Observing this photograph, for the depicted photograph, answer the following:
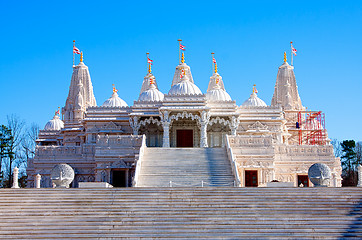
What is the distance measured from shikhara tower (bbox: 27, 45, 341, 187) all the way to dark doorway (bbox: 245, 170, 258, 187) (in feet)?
0.23

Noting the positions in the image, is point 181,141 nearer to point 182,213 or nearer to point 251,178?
point 251,178

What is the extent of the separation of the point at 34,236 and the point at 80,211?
243cm

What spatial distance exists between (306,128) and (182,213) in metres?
41.3

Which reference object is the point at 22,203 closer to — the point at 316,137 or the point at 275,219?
the point at 275,219

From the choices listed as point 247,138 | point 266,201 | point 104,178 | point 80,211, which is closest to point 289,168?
point 247,138

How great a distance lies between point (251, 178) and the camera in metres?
Result: 39.2

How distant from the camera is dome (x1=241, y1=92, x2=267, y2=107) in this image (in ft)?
176

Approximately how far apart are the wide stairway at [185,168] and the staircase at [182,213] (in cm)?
675

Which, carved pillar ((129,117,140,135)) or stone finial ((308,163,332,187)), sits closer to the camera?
stone finial ((308,163,332,187))

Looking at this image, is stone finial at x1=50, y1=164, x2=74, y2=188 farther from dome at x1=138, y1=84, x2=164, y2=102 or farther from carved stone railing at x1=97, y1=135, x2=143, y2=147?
dome at x1=138, y1=84, x2=164, y2=102

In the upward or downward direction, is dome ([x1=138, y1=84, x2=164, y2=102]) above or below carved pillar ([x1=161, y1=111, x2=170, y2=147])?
above

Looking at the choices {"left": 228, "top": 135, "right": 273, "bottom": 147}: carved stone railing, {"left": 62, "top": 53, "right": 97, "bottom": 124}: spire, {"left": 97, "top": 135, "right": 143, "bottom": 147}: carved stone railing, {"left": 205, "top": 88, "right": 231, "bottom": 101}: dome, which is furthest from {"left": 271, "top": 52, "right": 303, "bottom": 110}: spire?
{"left": 97, "top": 135, "right": 143, "bottom": 147}: carved stone railing

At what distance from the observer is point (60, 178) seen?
27281 millimetres

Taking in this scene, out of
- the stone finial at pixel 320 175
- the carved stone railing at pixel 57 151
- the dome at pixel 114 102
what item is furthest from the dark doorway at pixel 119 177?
the stone finial at pixel 320 175
